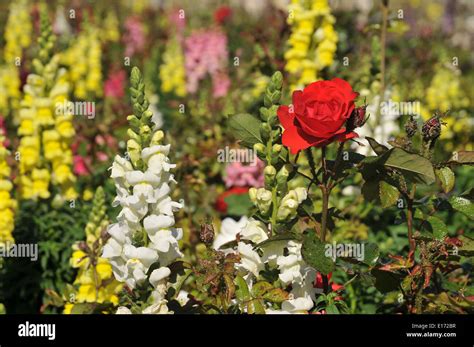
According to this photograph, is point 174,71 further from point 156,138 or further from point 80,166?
point 156,138

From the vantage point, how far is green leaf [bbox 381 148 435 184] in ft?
6.47

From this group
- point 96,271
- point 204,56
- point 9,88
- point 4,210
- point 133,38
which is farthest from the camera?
point 133,38

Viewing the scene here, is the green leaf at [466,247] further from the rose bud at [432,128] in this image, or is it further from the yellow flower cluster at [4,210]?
the yellow flower cluster at [4,210]

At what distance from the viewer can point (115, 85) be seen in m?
7.79

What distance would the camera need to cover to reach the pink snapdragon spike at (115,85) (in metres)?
7.64

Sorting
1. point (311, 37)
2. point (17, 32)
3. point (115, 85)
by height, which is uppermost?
point (17, 32)

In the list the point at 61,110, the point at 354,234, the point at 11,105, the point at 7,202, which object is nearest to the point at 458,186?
the point at 354,234

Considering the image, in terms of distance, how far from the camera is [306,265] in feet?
6.98

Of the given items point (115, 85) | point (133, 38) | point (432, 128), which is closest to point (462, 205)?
point (432, 128)

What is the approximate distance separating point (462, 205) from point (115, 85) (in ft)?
19.6

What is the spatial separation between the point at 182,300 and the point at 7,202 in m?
1.06

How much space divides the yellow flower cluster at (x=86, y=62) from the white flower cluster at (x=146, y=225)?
16.3ft

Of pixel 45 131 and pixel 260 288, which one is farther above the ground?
pixel 45 131
